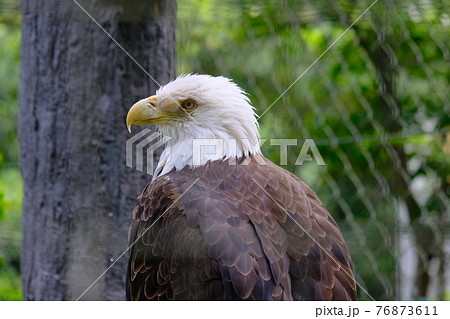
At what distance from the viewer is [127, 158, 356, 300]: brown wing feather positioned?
45.5 inches

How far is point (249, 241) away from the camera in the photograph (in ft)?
3.85

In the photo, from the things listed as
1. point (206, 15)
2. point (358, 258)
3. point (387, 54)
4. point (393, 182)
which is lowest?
point (358, 258)

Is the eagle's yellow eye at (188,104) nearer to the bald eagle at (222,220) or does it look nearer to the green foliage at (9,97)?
the bald eagle at (222,220)

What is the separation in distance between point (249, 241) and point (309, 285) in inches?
5.7

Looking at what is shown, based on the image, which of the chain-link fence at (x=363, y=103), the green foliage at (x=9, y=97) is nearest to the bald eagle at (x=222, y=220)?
the chain-link fence at (x=363, y=103)

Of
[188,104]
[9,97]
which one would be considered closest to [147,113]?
[188,104]

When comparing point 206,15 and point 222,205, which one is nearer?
point 222,205

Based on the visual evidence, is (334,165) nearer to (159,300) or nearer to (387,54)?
(387,54)

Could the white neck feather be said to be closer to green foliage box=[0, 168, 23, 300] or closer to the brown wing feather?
the brown wing feather

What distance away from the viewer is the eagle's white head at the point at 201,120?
4.70ft

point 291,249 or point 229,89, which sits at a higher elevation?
point 229,89

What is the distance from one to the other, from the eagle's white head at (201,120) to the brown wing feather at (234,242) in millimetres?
87

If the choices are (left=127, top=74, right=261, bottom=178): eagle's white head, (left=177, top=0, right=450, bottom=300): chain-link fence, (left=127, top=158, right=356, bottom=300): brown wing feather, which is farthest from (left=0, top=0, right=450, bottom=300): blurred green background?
(left=127, top=158, right=356, bottom=300): brown wing feather

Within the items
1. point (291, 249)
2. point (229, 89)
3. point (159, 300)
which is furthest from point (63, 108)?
point (291, 249)
